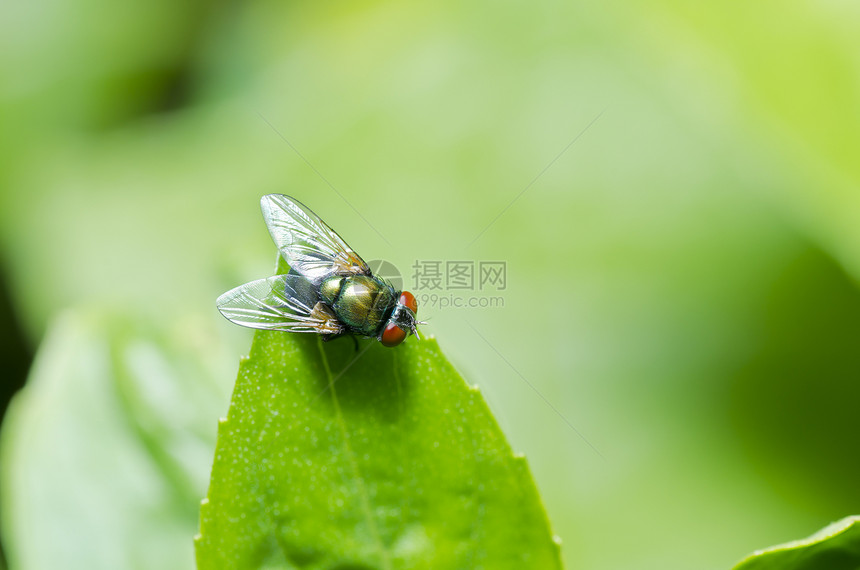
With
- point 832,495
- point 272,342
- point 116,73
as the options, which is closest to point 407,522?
point 272,342

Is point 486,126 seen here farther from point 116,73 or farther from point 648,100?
point 116,73

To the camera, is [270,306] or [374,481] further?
[270,306]

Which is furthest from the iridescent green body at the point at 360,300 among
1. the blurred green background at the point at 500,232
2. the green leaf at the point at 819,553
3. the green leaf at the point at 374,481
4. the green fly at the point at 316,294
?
the green leaf at the point at 819,553

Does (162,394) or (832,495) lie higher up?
(832,495)

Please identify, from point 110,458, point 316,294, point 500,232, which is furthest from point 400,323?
point 500,232

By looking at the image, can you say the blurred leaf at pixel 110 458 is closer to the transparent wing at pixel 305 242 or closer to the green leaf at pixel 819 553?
the transparent wing at pixel 305 242

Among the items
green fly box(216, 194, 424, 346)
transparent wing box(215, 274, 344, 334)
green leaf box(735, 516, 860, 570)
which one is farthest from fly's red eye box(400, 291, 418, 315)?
green leaf box(735, 516, 860, 570)

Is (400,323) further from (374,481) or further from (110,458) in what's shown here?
(110,458)
